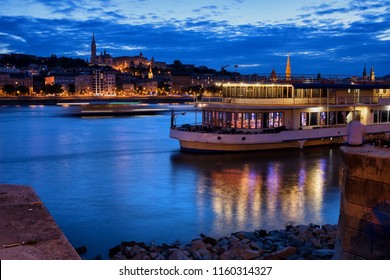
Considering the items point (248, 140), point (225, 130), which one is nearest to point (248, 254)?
point (248, 140)

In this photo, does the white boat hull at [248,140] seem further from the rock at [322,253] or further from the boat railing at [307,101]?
the rock at [322,253]

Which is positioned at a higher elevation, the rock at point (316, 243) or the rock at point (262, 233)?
the rock at point (316, 243)

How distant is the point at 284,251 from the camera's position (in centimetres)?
928

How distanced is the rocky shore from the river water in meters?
0.99

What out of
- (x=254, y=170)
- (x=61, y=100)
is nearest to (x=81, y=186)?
(x=254, y=170)

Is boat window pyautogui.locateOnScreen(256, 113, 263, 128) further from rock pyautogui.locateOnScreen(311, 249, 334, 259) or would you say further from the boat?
rock pyautogui.locateOnScreen(311, 249, 334, 259)

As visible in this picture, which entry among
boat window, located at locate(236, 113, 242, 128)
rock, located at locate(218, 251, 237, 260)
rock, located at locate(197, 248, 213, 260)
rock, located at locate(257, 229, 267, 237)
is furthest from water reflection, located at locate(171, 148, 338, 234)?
rock, located at locate(218, 251, 237, 260)

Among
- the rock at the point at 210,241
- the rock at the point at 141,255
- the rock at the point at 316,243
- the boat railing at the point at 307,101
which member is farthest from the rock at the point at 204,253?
the boat railing at the point at 307,101

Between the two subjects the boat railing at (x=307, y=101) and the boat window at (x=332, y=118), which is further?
the boat window at (x=332, y=118)

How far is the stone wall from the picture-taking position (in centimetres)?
604

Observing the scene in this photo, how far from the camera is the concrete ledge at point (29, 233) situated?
4.15 m

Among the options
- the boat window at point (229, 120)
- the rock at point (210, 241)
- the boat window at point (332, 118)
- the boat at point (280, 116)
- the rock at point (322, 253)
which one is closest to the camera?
the rock at point (322, 253)

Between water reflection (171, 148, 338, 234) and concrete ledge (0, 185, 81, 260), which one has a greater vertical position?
concrete ledge (0, 185, 81, 260)

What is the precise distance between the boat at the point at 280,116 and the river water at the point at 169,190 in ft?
2.72
